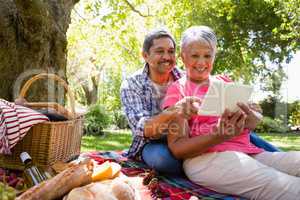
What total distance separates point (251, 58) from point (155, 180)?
40.2 ft

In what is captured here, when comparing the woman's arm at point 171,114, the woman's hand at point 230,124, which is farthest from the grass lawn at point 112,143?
the woman's hand at point 230,124

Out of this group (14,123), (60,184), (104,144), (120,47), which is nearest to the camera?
(60,184)

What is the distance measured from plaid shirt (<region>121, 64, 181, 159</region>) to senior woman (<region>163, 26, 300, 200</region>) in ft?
1.45

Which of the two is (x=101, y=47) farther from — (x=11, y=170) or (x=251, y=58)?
(x=11, y=170)

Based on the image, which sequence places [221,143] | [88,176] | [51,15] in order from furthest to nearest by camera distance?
[51,15], [221,143], [88,176]

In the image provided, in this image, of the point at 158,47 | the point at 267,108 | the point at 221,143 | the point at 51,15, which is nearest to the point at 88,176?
the point at 221,143

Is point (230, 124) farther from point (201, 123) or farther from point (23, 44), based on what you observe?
point (23, 44)

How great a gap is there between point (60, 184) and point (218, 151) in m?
0.92

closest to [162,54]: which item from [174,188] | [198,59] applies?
[198,59]

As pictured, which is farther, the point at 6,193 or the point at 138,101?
the point at 138,101

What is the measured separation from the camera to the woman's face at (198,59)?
92.0 inches

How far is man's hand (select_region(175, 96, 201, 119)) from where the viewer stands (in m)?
2.13

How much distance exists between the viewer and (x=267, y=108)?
13.6 metres

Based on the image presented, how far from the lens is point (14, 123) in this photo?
2467 millimetres
